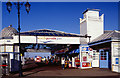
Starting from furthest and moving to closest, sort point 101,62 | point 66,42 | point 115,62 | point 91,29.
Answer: point 91,29 < point 66,42 < point 101,62 < point 115,62

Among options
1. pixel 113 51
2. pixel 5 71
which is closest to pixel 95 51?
pixel 113 51

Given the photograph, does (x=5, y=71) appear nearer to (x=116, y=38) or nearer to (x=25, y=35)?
(x=25, y=35)

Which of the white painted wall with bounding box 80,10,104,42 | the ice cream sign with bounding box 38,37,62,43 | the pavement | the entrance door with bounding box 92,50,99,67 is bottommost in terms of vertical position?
the pavement

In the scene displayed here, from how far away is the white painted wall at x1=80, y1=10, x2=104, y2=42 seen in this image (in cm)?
2965

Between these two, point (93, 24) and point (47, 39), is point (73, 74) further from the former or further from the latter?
point (93, 24)

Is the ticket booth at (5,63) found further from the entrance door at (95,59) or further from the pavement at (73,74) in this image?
the entrance door at (95,59)

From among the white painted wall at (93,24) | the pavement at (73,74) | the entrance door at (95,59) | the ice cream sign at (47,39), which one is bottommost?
the pavement at (73,74)

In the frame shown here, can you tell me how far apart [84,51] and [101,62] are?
2.98m

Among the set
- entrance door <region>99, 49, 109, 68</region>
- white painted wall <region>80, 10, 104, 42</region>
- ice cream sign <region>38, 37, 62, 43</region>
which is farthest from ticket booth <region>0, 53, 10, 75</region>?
white painted wall <region>80, 10, 104, 42</region>

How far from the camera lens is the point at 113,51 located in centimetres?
1752

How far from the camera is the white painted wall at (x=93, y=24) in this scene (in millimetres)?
29645

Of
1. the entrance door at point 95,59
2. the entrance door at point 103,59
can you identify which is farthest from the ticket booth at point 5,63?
the entrance door at point 95,59

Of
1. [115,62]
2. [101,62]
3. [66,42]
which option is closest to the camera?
[115,62]

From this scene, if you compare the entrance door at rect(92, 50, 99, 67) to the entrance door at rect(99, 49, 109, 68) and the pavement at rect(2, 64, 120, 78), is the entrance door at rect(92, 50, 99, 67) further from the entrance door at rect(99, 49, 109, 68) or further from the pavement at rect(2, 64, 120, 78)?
the pavement at rect(2, 64, 120, 78)
